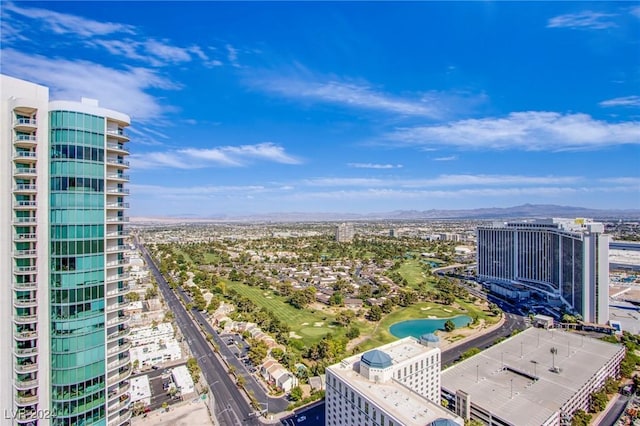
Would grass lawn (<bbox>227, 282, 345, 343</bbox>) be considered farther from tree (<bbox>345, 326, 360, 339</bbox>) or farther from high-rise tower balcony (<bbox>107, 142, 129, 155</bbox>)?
high-rise tower balcony (<bbox>107, 142, 129, 155</bbox>)

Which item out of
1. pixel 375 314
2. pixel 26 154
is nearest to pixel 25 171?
pixel 26 154

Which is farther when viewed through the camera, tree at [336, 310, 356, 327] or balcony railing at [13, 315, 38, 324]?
tree at [336, 310, 356, 327]

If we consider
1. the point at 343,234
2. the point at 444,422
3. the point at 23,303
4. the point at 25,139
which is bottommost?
the point at 444,422

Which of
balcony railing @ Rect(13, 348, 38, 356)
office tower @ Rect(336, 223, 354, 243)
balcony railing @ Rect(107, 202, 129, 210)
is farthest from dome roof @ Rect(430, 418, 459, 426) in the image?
office tower @ Rect(336, 223, 354, 243)

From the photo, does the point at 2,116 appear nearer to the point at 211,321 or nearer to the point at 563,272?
the point at 211,321

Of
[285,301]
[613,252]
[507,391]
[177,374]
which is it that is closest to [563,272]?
[507,391]

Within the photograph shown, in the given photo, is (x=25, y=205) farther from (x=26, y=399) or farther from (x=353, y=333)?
(x=353, y=333)

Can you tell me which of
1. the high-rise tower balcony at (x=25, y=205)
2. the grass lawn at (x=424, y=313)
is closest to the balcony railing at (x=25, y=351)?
the high-rise tower balcony at (x=25, y=205)
